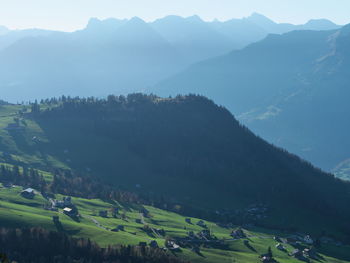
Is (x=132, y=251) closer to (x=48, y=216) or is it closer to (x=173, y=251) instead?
(x=173, y=251)

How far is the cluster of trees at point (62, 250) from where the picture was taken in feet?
515

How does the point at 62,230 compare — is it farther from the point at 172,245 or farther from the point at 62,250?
the point at 172,245

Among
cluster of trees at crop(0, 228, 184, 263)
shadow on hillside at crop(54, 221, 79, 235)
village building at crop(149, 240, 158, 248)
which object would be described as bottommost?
cluster of trees at crop(0, 228, 184, 263)

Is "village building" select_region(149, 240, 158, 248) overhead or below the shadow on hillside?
below

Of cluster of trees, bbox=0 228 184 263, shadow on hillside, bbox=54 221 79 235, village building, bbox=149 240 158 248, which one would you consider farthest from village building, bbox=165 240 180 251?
shadow on hillside, bbox=54 221 79 235

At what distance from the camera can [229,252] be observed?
19762 cm

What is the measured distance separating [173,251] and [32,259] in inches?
1944

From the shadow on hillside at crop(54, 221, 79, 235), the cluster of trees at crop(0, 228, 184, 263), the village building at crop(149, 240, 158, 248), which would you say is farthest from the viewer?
the village building at crop(149, 240, 158, 248)

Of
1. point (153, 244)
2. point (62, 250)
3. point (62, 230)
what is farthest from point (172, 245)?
point (62, 250)

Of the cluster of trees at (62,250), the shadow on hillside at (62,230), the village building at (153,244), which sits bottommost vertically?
the cluster of trees at (62,250)

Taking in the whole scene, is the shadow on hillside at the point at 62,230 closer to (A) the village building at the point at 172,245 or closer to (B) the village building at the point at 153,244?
(B) the village building at the point at 153,244

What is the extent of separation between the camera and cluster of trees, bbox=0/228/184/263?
157 m

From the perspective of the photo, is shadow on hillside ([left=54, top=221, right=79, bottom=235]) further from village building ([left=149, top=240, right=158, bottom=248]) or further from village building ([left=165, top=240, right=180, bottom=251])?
village building ([left=165, top=240, right=180, bottom=251])

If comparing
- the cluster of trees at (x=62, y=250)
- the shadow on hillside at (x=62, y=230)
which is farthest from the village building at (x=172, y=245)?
the shadow on hillside at (x=62, y=230)
